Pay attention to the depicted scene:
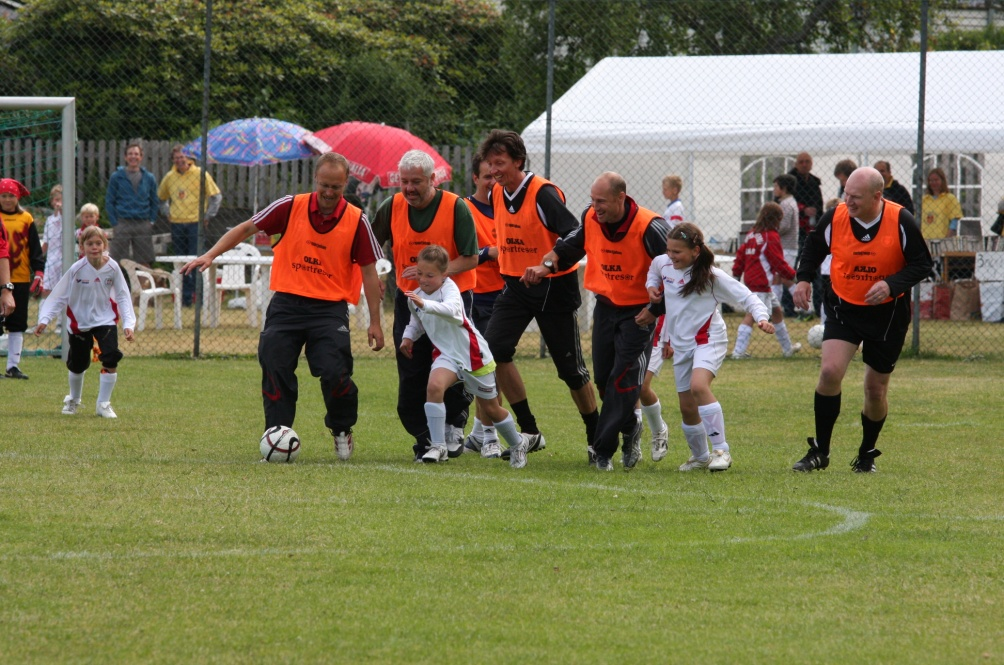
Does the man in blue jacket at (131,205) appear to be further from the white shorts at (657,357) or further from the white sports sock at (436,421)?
the white sports sock at (436,421)

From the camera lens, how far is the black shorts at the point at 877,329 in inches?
329

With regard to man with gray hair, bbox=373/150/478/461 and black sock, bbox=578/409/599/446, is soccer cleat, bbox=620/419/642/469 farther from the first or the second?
man with gray hair, bbox=373/150/478/461

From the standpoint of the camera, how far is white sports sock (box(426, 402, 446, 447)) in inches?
336

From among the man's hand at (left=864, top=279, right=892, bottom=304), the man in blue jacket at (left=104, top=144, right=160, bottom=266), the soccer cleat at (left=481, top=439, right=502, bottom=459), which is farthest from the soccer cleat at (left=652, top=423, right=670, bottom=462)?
the man in blue jacket at (left=104, top=144, right=160, bottom=266)

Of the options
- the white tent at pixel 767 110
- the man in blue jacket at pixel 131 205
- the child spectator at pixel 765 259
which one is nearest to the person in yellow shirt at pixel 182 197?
the man in blue jacket at pixel 131 205

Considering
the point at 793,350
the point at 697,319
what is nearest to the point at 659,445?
the point at 697,319

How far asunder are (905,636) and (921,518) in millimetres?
2173

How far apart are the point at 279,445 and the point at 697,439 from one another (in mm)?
2421

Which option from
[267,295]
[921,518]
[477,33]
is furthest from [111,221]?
[921,518]

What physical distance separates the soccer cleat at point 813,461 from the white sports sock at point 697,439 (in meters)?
0.52

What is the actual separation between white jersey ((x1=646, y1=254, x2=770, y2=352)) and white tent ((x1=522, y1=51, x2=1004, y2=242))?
10406 mm

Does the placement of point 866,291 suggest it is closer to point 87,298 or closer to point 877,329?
point 877,329

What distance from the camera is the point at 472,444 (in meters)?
9.52

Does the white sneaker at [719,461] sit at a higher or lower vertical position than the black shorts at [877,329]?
lower
